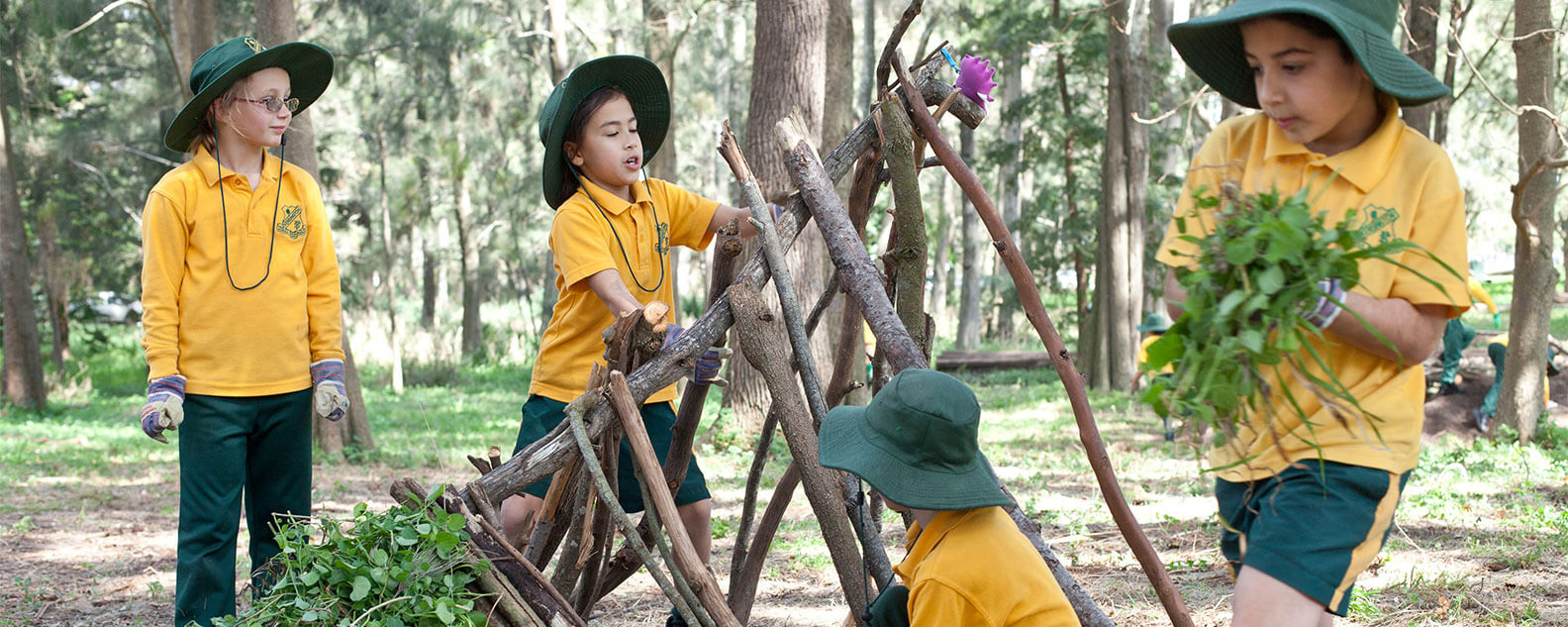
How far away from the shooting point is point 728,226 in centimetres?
310

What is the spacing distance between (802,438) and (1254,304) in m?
1.37

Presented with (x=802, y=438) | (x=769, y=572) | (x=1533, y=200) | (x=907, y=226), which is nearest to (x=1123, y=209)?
(x=1533, y=200)

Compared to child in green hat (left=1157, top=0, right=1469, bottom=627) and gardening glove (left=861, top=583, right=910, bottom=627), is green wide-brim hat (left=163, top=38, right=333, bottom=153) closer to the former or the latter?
gardening glove (left=861, top=583, right=910, bottom=627)

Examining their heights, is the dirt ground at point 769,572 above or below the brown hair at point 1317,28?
below

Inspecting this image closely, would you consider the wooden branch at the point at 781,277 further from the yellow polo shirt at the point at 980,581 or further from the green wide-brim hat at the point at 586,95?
the yellow polo shirt at the point at 980,581

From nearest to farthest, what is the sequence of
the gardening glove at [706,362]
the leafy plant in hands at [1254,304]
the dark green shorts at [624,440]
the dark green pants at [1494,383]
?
the leafy plant in hands at [1254,304] → the gardening glove at [706,362] → the dark green shorts at [624,440] → the dark green pants at [1494,383]

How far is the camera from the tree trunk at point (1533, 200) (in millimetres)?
6332

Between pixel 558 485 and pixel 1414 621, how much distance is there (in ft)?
9.25

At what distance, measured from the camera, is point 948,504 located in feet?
7.29

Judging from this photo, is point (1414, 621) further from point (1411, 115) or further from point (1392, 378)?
point (1411, 115)

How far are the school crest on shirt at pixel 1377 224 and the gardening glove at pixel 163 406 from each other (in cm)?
289

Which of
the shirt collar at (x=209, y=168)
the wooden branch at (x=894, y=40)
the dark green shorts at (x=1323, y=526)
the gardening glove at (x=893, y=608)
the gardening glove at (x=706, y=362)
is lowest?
the gardening glove at (x=893, y=608)

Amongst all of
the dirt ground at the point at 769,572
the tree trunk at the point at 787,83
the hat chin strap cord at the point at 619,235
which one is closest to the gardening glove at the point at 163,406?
the dirt ground at the point at 769,572

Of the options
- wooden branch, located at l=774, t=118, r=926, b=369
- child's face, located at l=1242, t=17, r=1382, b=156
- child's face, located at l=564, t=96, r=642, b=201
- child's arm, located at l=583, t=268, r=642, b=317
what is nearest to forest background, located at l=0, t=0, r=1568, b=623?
wooden branch, located at l=774, t=118, r=926, b=369
